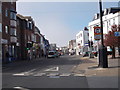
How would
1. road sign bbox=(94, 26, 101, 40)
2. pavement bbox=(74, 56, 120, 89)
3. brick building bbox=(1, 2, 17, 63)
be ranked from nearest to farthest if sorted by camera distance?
pavement bbox=(74, 56, 120, 89) < road sign bbox=(94, 26, 101, 40) < brick building bbox=(1, 2, 17, 63)

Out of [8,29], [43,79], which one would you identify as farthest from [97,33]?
[8,29]

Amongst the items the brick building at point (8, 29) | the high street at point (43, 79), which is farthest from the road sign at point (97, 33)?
the brick building at point (8, 29)

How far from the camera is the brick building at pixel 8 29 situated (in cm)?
3756

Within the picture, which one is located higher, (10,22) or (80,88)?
(10,22)

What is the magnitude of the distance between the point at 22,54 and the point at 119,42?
27.9 m

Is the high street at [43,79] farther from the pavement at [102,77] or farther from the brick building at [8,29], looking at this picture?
the brick building at [8,29]

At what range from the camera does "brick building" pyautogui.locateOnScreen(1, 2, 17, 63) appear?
37.6m

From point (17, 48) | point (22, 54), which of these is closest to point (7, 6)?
point (17, 48)

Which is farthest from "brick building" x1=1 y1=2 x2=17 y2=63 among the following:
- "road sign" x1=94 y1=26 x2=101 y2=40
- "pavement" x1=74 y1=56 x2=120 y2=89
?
"pavement" x1=74 y1=56 x2=120 y2=89

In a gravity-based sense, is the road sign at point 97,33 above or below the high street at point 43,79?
above

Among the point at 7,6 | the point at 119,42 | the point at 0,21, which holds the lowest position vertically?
the point at 119,42

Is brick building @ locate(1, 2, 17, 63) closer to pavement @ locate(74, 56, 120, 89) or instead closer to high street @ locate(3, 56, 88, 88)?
high street @ locate(3, 56, 88, 88)

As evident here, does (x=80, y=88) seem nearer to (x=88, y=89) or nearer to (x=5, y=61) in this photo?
(x=88, y=89)

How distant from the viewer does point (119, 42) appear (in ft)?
103
